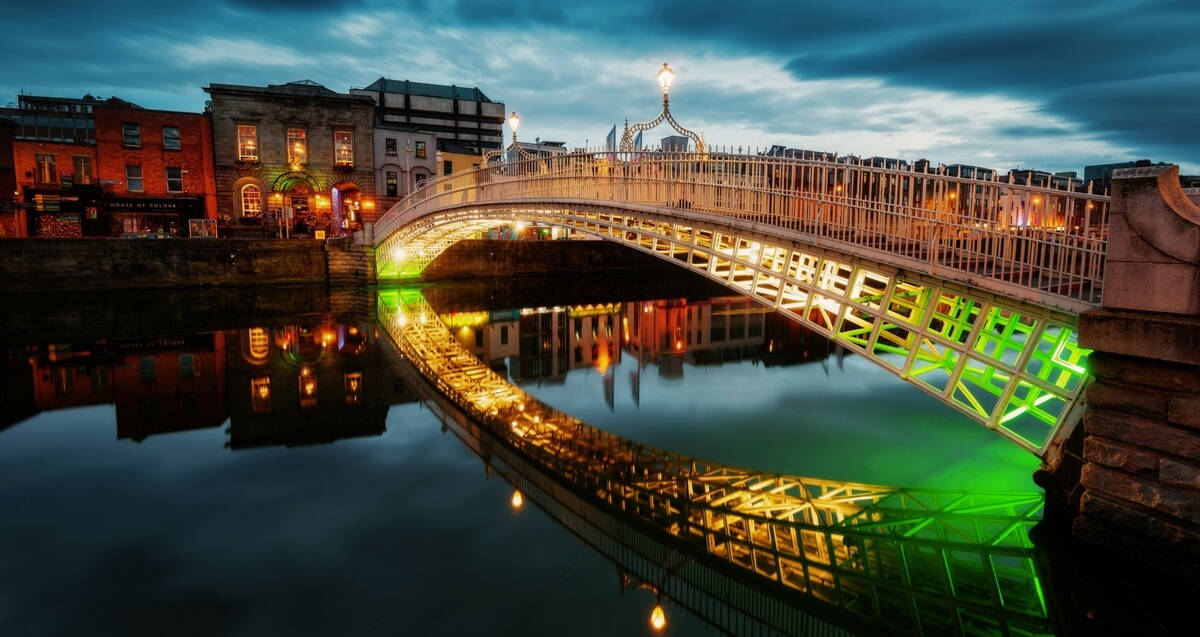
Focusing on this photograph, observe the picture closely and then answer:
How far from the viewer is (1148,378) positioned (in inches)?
221

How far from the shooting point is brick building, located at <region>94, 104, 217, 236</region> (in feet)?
112

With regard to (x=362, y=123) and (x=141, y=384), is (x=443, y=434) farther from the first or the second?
(x=362, y=123)

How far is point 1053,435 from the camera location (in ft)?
22.3

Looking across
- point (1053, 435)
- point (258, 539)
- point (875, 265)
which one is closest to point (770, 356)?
point (875, 265)

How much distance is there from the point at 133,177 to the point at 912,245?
131 ft

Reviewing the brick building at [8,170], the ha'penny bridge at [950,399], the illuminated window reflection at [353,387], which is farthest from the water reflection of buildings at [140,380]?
the brick building at [8,170]

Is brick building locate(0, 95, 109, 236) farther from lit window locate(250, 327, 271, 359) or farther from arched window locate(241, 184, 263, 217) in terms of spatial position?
lit window locate(250, 327, 271, 359)

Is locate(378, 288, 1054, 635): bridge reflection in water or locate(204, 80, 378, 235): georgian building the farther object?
locate(204, 80, 378, 235): georgian building

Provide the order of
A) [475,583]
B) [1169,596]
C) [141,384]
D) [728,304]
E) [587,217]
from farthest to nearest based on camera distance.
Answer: [728,304]
[587,217]
[141,384]
[475,583]
[1169,596]

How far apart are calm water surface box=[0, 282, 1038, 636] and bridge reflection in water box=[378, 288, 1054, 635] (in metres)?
0.47

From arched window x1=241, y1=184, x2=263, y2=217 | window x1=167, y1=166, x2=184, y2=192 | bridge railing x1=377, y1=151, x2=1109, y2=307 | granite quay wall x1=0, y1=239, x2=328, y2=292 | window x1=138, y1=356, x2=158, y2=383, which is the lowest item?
window x1=138, y1=356, x2=158, y2=383

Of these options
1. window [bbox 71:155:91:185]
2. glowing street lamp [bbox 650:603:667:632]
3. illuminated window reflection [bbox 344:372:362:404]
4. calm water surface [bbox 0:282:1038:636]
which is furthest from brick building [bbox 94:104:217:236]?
glowing street lamp [bbox 650:603:667:632]

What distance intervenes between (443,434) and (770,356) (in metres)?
10.3

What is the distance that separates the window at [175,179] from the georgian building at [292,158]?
1720 millimetres
